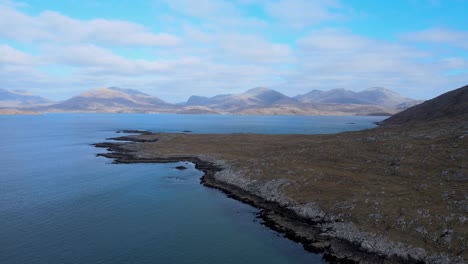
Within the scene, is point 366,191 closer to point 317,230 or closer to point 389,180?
Answer: point 389,180

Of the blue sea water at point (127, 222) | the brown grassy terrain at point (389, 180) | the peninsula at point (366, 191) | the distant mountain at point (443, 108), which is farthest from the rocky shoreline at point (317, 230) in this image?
the distant mountain at point (443, 108)

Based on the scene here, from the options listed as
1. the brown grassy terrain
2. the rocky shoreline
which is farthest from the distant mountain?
the rocky shoreline

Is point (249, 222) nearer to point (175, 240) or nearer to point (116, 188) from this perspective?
point (175, 240)

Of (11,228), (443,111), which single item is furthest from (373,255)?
(443,111)

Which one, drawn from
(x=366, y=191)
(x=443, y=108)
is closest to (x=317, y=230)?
(x=366, y=191)

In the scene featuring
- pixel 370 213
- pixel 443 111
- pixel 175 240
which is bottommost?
pixel 175 240

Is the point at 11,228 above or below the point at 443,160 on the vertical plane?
below

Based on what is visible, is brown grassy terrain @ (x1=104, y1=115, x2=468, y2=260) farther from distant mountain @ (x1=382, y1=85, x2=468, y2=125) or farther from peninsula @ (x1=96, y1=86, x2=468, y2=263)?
distant mountain @ (x1=382, y1=85, x2=468, y2=125)
